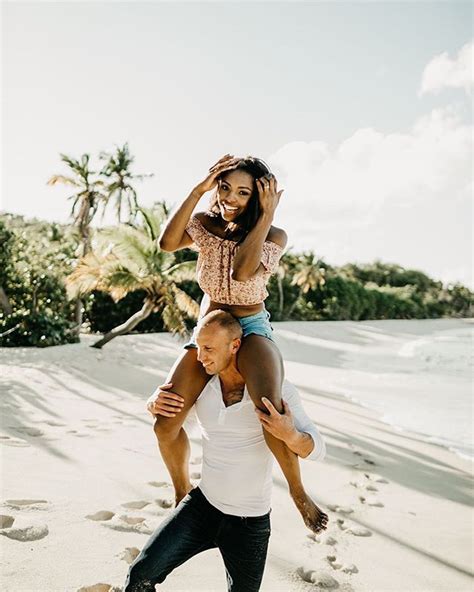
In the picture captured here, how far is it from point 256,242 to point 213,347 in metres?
0.62

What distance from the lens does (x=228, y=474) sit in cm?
236

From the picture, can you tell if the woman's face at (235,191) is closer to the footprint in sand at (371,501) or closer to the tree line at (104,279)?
the footprint in sand at (371,501)

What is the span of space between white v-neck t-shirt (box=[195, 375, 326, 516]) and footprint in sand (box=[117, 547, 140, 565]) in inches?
50.1

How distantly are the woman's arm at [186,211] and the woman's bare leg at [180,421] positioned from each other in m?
0.68

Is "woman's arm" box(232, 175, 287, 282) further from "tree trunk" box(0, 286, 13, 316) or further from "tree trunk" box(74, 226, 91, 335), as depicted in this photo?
"tree trunk" box(0, 286, 13, 316)

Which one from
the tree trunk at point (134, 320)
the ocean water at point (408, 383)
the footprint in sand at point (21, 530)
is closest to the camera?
the footprint in sand at point (21, 530)

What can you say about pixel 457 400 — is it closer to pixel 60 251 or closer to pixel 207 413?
pixel 207 413

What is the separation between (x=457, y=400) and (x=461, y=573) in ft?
28.7

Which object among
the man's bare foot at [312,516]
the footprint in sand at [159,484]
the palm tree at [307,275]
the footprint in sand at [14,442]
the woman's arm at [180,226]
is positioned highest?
the palm tree at [307,275]

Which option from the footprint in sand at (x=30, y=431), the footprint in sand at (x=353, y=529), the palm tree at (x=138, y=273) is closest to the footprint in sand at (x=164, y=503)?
the footprint in sand at (x=353, y=529)

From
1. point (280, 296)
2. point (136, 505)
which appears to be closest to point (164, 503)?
point (136, 505)

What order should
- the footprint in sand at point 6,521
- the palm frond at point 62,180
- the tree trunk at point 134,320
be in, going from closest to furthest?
the footprint in sand at point 6,521
the tree trunk at point 134,320
the palm frond at point 62,180

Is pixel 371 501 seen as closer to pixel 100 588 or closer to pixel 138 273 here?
pixel 100 588

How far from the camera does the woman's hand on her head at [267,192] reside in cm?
269
